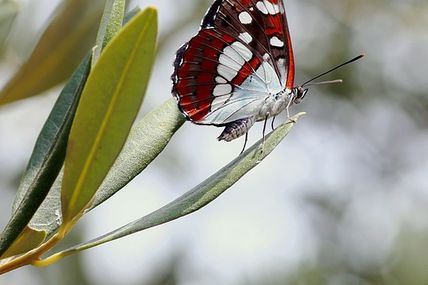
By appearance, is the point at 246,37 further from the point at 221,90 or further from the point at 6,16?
the point at 6,16

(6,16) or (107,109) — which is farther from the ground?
(6,16)

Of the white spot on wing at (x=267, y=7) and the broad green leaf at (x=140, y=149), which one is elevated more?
the white spot on wing at (x=267, y=7)

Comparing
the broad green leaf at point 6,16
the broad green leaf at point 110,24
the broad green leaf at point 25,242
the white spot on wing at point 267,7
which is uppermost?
the broad green leaf at point 6,16

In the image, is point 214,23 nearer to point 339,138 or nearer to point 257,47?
point 257,47

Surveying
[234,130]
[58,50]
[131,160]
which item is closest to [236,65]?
[234,130]

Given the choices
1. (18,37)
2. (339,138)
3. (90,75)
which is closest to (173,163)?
(339,138)

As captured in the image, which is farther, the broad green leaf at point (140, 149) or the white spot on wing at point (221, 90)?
the white spot on wing at point (221, 90)

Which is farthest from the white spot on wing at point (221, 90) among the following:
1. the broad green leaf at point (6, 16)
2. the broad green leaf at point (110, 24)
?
the broad green leaf at point (110, 24)

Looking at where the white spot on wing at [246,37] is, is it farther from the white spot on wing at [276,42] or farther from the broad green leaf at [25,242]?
the broad green leaf at [25,242]
